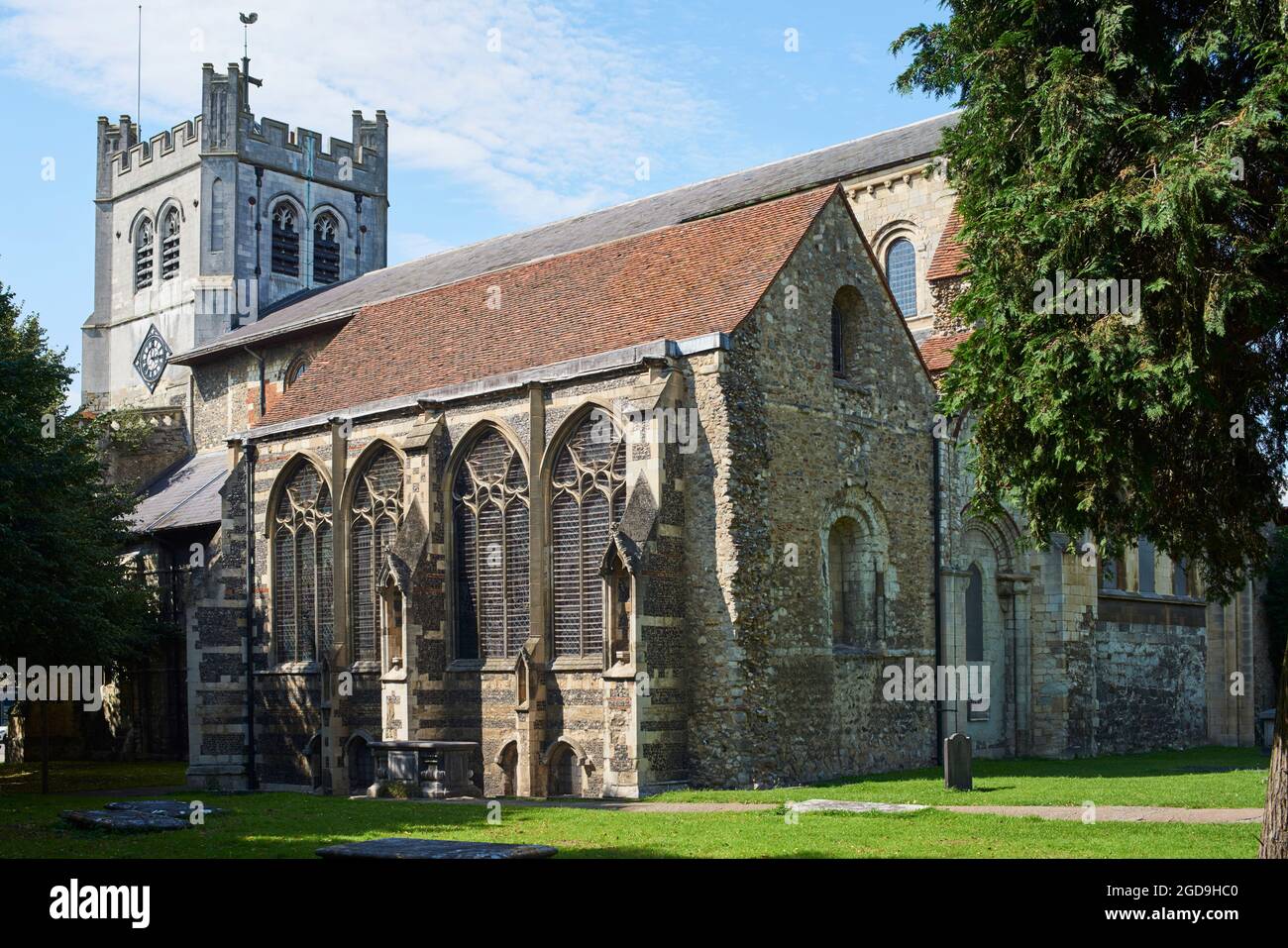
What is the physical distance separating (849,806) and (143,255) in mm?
47351

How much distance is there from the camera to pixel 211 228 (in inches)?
2061

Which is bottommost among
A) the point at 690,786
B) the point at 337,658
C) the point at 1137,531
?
the point at 690,786

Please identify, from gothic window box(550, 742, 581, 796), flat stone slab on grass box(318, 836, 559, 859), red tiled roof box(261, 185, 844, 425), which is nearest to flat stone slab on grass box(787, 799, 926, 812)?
gothic window box(550, 742, 581, 796)

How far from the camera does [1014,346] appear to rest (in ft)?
49.9

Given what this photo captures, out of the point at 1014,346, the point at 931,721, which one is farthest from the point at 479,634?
the point at 1014,346

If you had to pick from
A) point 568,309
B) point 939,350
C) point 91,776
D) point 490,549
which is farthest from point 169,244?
point 939,350

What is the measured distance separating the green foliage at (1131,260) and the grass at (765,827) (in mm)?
3564

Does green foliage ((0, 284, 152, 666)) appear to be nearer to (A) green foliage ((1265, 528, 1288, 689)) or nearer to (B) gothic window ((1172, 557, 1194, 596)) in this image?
(B) gothic window ((1172, 557, 1194, 596))

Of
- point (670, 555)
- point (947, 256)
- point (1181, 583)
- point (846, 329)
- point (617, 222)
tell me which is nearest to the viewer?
point (670, 555)

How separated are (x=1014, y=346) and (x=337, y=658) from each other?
16.6 m

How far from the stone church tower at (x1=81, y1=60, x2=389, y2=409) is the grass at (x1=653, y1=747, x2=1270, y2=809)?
1337 inches

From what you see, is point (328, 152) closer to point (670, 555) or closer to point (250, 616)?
point (250, 616)
